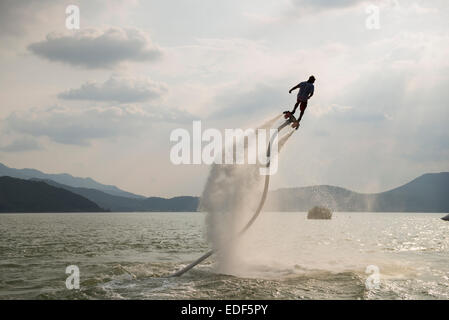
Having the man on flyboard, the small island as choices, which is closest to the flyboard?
the man on flyboard

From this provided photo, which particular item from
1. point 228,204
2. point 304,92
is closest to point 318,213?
point 228,204

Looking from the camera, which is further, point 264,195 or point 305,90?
point 264,195

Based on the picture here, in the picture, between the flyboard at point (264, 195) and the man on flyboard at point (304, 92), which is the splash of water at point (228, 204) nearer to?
the flyboard at point (264, 195)

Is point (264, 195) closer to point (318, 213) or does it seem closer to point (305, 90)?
point (305, 90)

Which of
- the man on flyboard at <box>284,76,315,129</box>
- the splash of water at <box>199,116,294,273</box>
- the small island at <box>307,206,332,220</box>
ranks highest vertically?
the man on flyboard at <box>284,76,315,129</box>

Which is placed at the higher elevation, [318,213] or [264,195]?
[264,195]

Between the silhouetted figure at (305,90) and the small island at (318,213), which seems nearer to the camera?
the silhouetted figure at (305,90)

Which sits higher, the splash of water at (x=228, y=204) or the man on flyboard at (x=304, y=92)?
the man on flyboard at (x=304, y=92)

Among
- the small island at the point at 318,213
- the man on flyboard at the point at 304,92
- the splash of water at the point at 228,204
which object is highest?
the man on flyboard at the point at 304,92

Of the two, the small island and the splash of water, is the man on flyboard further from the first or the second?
the small island

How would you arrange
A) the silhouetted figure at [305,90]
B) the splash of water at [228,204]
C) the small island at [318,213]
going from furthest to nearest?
the small island at [318,213], the splash of water at [228,204], the silhouetted figure at [305,90]

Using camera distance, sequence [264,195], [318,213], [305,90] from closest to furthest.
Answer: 1. [305,90]
2. [264,195]
3. [318,213]

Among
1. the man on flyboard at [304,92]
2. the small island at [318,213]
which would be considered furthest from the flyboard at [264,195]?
the small island at [318,213]

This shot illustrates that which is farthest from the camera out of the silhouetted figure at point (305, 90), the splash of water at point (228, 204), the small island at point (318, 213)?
the small island at point (318, 213)
